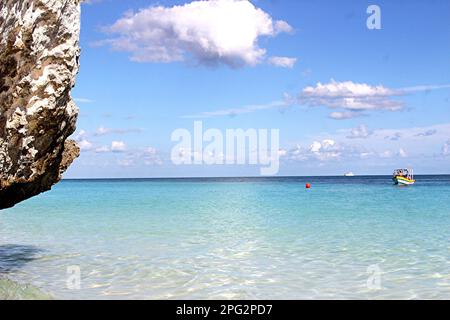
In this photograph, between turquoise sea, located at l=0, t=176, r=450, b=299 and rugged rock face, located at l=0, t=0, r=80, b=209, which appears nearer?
rugged rock face, located at l=0, t=0, r=80, b=209

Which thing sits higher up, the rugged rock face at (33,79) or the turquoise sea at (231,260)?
the rugged rock face at (33,79)

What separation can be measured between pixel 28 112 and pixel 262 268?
739 centimetres

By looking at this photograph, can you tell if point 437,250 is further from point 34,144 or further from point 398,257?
point 34,144

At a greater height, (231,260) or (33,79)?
(33,79)

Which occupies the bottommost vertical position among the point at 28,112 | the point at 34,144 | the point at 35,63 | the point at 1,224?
the point at 1,224

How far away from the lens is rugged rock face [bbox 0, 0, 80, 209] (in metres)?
8.34

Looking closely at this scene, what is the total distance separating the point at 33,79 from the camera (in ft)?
28.9

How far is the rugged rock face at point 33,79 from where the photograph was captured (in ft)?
27.3

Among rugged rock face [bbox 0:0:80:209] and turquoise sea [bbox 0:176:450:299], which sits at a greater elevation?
rugged rock face [bbox 0:0:80:209]

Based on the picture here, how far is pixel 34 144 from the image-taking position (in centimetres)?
942

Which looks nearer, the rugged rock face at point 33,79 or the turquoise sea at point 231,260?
the rugged rock face at point 33,79

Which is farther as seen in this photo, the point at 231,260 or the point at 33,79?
the point at 231,260
